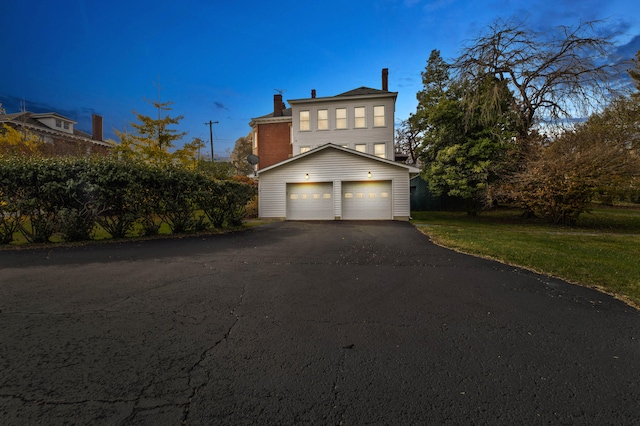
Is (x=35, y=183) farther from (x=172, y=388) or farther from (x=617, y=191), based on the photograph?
(x=617, y=191)

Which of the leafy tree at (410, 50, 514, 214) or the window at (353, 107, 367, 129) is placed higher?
the window at (353, 107, 367, 129)

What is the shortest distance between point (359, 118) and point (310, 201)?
7.72m

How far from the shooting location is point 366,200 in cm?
1681

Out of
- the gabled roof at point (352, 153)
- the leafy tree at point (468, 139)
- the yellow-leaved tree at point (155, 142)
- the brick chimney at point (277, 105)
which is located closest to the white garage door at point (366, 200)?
the gabled roof at point (352, 153)

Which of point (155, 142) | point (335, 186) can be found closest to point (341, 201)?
point (335, 186)

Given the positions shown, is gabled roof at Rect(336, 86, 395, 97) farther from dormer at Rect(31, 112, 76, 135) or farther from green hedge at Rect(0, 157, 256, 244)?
dormer at Rect(31, 112, 76, 135)

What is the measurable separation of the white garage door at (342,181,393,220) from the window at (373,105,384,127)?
5736 mm

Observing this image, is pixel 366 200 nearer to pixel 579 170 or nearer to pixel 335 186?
pixel 335 186

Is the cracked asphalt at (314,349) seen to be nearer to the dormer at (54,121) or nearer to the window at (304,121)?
the window at (304,121)

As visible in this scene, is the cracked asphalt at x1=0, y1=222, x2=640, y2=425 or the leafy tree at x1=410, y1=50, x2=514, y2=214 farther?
the leafy tree at x1=410, y1=50, x2=514, y2=214

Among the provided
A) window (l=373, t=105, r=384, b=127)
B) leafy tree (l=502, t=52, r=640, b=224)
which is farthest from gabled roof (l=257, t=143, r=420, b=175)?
leafy tree (l=502, t=52, r=640, b=224)

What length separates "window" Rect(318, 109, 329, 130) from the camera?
20.5 meters

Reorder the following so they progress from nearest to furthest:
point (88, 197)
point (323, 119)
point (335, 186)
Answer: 1. point (88, 197)
2. point (335, 186)
3. point (323, 119)

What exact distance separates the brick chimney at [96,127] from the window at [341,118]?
2387 centimetres
